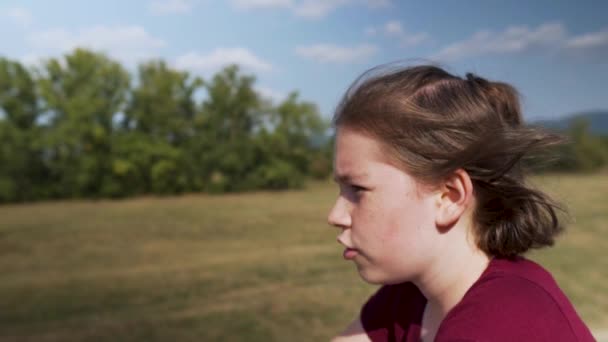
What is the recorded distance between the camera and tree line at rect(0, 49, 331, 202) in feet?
19.2

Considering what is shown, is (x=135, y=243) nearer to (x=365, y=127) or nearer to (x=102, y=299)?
(x=102, y=299)

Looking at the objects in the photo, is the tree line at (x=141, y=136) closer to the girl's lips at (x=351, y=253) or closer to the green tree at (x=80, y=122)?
the green tree at (x=80, y=122)

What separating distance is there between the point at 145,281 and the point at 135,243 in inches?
44.3

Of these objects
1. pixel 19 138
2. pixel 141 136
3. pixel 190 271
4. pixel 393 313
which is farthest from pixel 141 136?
pixel 393 313

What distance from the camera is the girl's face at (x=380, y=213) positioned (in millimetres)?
763

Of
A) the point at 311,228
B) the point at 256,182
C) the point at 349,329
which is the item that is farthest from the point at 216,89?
the point at 349,329

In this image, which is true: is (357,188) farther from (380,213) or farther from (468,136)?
(468,136)

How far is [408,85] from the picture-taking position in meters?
0.79

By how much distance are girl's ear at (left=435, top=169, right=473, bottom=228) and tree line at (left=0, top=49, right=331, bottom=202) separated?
507cm

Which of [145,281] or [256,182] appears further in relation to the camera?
[256,182]

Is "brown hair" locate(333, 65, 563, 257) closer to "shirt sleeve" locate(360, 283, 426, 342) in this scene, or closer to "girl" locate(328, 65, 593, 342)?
"girl" locate(328, 65, 593, 342)

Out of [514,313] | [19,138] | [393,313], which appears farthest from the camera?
[19,138]

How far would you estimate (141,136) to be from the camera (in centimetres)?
636

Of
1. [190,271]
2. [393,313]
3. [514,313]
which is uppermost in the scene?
[514,313]
